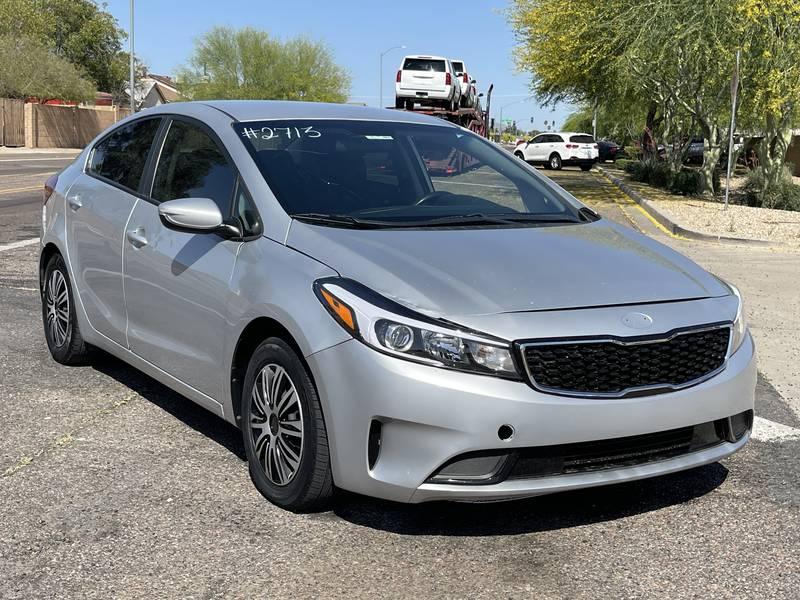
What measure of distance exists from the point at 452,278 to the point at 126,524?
1584mm

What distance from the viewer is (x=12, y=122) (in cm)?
5331

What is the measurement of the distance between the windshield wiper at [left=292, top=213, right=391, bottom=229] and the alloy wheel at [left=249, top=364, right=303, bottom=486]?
67cm

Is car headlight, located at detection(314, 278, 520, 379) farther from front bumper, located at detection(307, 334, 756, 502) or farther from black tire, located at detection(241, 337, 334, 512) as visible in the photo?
black tire, located at detection(241, 337, 334, 512)

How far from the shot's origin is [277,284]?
3.83 metres

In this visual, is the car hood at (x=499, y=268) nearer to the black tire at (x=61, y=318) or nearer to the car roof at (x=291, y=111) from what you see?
the car roof at (x=291, y=111)

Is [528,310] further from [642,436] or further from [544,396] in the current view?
[642,436]

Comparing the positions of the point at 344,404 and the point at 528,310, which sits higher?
the point at 528,310

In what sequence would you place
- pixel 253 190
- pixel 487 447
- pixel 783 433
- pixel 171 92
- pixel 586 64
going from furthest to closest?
1. pixel 171 92
2. pixel 586 64
3. pixel 783 433
4. pixel 253 190
5. pixel 487 447

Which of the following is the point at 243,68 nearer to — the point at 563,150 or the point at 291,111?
the point at 563,150

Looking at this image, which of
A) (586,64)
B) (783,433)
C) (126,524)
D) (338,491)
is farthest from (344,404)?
(586,64)

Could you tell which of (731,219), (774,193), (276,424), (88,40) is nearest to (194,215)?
(276,424)

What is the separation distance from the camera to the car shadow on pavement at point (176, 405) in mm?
4852

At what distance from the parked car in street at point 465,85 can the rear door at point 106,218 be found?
31.8 m

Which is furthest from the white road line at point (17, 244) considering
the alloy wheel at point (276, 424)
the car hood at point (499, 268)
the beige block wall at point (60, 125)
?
the beige block wall at point (60, 125)
